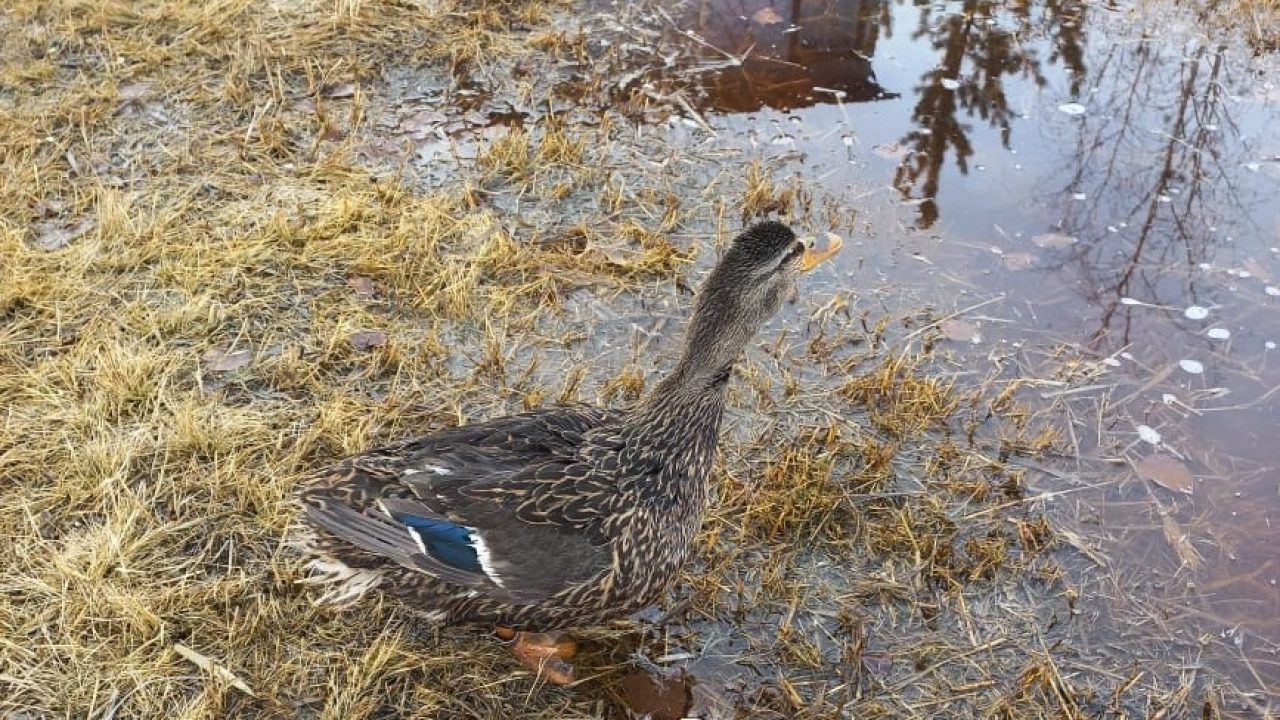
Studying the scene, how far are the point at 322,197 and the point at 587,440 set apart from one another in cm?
229

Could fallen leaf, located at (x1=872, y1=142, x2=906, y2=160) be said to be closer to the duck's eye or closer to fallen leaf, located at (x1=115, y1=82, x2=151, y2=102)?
the duck's eye

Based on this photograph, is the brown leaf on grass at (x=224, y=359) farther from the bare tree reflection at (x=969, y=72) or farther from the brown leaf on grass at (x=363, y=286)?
the bare tree reflection at (x=969, y=72)

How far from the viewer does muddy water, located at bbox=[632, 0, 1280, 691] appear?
367cm

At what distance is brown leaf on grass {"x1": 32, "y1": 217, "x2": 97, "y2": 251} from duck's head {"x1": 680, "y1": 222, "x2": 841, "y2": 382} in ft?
9.45

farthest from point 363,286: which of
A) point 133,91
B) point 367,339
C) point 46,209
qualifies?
point 133,91

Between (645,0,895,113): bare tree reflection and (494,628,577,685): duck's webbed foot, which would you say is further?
(645,0,895,113): bare tree reflection

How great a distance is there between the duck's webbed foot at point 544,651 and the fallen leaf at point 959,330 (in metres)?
2.08

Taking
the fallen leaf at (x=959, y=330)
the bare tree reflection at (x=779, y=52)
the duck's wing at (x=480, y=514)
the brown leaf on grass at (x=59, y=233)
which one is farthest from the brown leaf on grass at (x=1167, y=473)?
the brown leaf on grass at (x=59, y=233)

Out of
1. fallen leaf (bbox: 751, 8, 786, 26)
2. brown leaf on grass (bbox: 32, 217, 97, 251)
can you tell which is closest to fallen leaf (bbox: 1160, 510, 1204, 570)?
fallen leaf (bbox: 751, 8, 786, 26)

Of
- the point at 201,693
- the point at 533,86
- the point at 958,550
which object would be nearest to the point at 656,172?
the point at 533,86

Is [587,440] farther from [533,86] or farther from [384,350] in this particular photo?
[533,86]

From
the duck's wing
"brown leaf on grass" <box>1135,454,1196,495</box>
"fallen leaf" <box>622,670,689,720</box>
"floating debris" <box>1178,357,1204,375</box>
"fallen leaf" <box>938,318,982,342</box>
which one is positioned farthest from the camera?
"fallen leaf" <box>938,318,982,342</box>

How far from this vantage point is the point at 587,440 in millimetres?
3199

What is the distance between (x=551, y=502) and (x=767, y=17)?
4310mm
